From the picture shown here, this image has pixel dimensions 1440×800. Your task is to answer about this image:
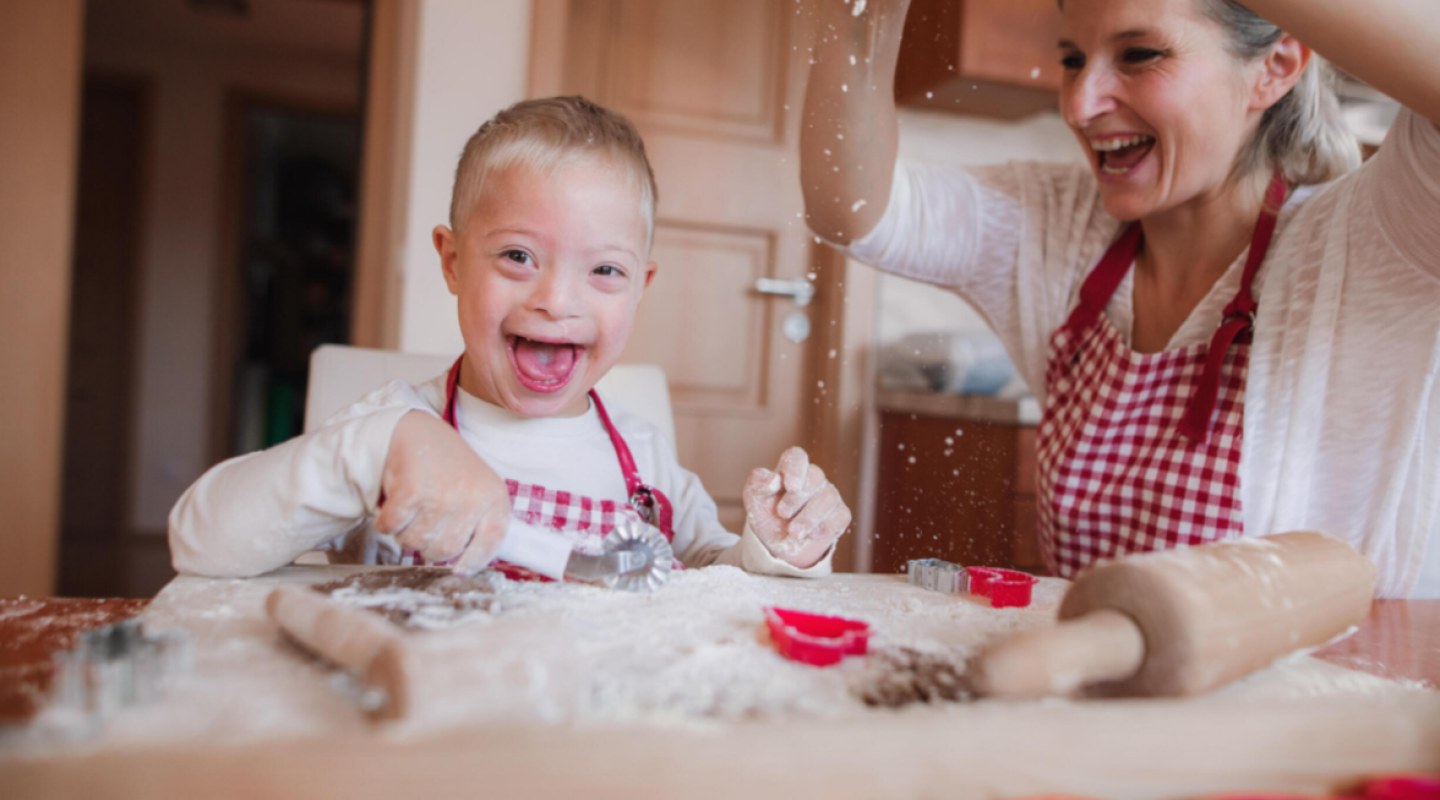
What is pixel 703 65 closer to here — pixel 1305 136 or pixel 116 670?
pixel 1305 136

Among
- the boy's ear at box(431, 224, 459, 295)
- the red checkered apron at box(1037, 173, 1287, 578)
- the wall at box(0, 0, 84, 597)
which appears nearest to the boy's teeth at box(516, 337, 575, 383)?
the boy's ear at box(431, 224, 459, 295)

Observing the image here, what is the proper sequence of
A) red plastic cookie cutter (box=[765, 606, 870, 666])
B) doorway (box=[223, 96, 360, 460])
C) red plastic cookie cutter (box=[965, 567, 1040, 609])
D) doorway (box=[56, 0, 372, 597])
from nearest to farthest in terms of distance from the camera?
red plastic cookie cutter (box=[765, 606, 870, 666]), red plastic cookie cutter (box=[965, 567, 1040, 609]), doorway (box=[56, 0, 372, 597]), doorway (box=[223, 96, 360, 460])

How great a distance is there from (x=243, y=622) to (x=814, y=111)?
844 millimetres

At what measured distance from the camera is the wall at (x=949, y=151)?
265cm

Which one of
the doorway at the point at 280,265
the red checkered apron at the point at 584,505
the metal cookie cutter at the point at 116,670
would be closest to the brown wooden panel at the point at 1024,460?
the red checkered apron at the point at 584,505

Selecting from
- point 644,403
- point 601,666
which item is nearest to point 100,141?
point 644,403

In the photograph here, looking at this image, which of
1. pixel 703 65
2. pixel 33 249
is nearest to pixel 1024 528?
pixel 703 65

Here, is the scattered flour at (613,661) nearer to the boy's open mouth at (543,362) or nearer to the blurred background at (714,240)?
the boy's open mouth at (543,362)

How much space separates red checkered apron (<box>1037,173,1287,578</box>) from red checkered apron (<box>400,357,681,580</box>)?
18.8 inches

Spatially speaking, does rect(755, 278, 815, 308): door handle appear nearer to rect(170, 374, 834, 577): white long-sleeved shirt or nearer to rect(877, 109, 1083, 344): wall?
rect(877, 109, 1083, 344): wall

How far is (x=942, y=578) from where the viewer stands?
2.40 ft

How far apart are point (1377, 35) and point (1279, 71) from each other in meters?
0.47

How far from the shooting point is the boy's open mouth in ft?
2.85

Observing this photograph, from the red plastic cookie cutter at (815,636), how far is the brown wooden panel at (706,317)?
199 centimetres
